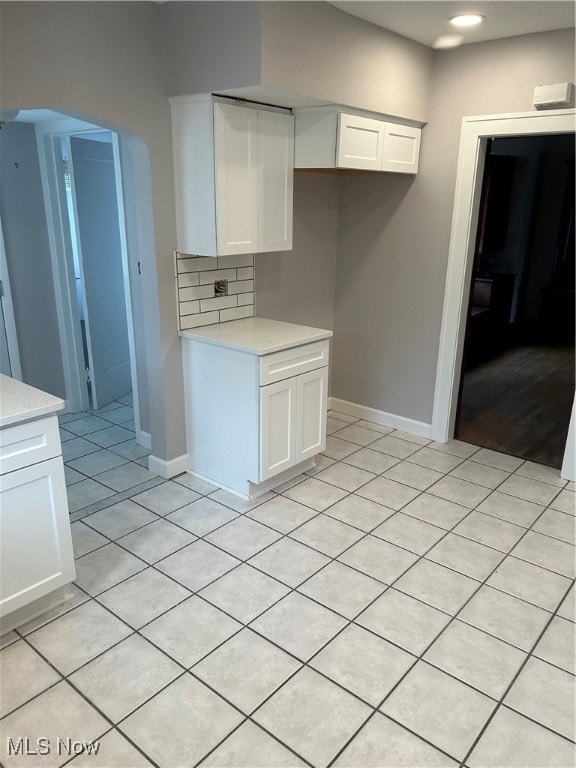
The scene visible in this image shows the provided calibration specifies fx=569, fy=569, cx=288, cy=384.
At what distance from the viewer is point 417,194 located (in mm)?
3668

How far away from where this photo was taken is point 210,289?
3.29 m

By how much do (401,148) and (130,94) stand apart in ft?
5.30

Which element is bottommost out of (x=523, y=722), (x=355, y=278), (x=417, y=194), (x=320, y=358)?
(x=523, y=722)

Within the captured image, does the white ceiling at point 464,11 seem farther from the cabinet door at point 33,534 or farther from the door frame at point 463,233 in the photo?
the cabinet door at point 33,534

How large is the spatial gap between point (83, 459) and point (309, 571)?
1.79 meters

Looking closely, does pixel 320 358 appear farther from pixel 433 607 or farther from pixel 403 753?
pixel 403 753

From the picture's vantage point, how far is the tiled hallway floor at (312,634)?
177 centimetres

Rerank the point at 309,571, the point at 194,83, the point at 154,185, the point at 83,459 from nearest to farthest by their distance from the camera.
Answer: the point at 309,571 < the point at 194,83 < the point at 154,185 < the point at 83,459

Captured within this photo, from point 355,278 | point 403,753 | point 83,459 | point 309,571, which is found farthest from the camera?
point 355,278

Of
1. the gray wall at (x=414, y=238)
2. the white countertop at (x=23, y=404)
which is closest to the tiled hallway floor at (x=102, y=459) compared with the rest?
the white countertop at (x=23, y=404)

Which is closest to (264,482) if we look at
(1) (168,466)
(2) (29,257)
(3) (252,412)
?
(3) (252,412)

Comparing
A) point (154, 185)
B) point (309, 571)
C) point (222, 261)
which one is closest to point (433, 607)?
point (309, 571)

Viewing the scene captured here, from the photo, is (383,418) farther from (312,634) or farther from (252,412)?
(312,634)

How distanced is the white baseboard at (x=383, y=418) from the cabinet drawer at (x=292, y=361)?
1101mm
